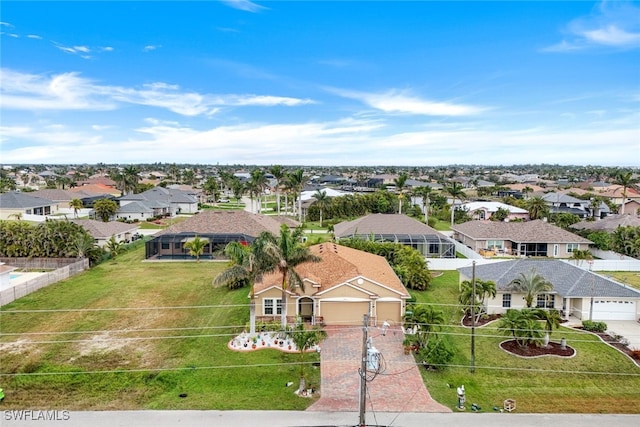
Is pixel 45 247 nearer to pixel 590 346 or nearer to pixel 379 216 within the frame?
pixel 379 216

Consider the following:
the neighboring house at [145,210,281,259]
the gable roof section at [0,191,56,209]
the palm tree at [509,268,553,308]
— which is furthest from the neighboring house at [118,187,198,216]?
the palm tree at [509,268,553,308]

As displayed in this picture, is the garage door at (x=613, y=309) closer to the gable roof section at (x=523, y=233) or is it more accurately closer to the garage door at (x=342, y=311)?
the garage door at (x=342, y=311)

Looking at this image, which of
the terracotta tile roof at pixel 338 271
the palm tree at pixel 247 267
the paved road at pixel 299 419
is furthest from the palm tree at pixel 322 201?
the paved road at pixel 299 419

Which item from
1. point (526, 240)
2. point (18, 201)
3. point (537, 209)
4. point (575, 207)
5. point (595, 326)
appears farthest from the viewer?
point (575, 207)

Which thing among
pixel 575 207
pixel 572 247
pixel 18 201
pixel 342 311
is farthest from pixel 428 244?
pixel 18 201

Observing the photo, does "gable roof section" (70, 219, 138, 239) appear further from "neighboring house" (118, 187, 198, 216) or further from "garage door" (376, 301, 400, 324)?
"garage door" (376, 301, 400, 324)

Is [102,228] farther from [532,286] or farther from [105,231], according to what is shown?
[532,286]
